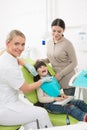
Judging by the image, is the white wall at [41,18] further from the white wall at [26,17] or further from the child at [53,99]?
the child at [53,99]

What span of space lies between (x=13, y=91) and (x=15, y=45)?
14.6 inches

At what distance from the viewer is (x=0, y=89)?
1900 mm

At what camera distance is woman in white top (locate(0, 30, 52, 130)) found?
1.87 m

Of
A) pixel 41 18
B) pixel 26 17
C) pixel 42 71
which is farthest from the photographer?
pixel 26 17

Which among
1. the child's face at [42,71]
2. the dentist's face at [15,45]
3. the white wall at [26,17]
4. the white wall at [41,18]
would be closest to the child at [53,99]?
the child's face at [42,71]

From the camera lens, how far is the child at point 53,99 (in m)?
2.08

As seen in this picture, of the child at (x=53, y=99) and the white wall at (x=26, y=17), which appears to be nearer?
the child at (x=53, y=99)

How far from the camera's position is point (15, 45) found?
1.94 meters

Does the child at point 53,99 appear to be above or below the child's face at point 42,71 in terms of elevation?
below

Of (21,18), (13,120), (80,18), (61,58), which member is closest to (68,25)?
(80,18)

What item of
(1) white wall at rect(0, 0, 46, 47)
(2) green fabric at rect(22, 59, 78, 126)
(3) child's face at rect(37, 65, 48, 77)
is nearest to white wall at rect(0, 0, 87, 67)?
(1) white wall at rect(0, 0, 46, 47)

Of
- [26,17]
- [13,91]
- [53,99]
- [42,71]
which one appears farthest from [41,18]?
[13,91]

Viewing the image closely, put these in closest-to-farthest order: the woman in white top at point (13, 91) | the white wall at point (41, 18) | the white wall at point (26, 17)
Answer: the woman in white top at point (13, 91) → the white wall at point (41, 18) → the white wall at point (26, 17)

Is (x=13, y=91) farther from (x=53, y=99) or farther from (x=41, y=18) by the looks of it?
(x=41, y=18)
